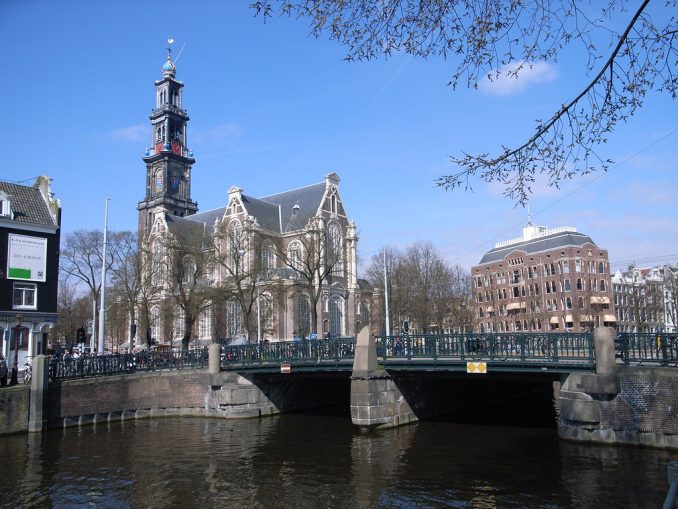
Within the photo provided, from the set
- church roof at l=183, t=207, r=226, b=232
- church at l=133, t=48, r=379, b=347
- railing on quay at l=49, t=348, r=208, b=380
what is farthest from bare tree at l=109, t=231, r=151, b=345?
church roof at l=183, t=207, r=226, b=232

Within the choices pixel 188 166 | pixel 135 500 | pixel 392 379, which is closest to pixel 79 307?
pixel 188 166

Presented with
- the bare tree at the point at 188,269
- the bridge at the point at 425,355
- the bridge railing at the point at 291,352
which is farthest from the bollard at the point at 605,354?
the bare tree at the point at 188,269

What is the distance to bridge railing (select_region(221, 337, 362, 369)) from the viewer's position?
93.8 feet

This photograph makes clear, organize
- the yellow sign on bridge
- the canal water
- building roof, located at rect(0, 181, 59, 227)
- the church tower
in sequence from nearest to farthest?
the canal water → the yellow sign on bridge → building roof, located at rect(0, 181, 59, 227) → the church tower

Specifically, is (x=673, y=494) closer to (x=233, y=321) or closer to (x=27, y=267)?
(x=27, y=267)

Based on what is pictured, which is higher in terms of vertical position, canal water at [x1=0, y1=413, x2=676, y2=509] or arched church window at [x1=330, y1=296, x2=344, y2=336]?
arched church window at [x1=330, y1=296, x2=344, y2=336]

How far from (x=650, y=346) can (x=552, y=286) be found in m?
56.2

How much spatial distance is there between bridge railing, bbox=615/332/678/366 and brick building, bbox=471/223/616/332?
44621 mm

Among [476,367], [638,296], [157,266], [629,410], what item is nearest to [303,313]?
[157,266]

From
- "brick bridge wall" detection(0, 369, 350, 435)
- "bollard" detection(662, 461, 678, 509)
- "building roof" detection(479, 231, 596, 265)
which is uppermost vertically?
"building roof" detection(479, 231, 596, 265)

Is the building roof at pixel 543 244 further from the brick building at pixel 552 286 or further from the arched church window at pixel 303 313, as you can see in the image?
the arched church window at pixel 303 313

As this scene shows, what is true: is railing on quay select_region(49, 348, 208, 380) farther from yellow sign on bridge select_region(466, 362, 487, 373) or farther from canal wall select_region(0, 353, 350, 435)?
yellow sign on bridge select_region(466, 362, 487, 373)

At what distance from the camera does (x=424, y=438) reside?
23000mm

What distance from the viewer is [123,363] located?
32.5m
